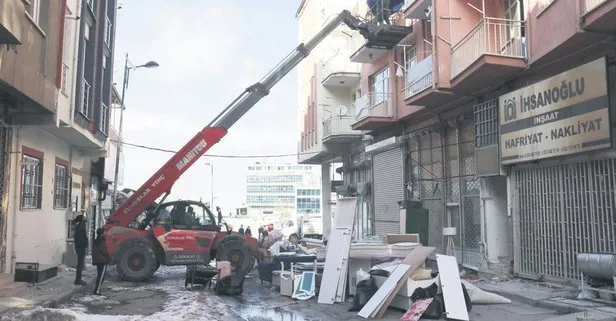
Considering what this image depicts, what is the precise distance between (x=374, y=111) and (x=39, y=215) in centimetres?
1207

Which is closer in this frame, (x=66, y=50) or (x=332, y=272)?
(x=332, y=272)

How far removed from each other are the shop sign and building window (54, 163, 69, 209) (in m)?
12.9

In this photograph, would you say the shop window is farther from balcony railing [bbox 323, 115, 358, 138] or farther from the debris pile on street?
balcony railing [bbox 323, 115, 358, 138]

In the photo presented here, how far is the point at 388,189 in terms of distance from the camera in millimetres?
20766

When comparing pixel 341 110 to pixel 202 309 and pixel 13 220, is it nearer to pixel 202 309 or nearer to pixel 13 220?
pixel 13 220

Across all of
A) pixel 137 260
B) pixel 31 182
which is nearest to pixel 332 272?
pixel 137 260

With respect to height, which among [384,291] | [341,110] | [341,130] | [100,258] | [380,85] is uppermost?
[380,85]

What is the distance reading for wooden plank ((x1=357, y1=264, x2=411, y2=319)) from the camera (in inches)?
367

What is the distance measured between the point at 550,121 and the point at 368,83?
12.6 meters

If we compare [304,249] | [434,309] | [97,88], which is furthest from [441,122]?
[97,88]

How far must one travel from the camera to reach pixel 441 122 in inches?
658

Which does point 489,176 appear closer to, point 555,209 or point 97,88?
point 555,209

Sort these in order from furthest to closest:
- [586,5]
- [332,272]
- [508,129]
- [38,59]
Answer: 1. [508,129]
2. [332,272]
3. [38,59]
4. [586,5]

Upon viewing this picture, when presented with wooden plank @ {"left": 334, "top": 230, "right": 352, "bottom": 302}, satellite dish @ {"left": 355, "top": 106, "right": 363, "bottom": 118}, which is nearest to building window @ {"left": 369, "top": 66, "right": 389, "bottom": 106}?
satellite dish @ {"left": 355, "top": 106, "right": 363, "bottom": 118}
